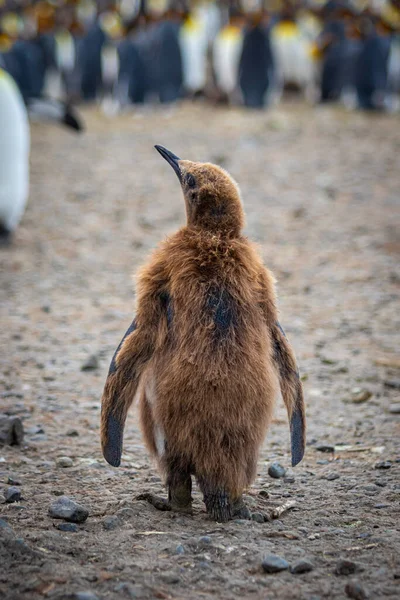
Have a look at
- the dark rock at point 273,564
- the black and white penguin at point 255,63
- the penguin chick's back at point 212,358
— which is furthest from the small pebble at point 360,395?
the black and white penguin at point 255,63

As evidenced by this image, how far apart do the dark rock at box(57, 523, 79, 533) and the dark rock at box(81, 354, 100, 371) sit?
1759 millimetres

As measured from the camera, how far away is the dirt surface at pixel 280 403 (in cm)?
229

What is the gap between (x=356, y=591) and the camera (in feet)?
7.01

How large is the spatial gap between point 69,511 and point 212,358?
0.63m

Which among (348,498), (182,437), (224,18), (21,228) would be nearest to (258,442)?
(182,437)

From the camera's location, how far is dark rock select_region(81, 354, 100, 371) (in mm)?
4270

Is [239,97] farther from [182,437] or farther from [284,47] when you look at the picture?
[182,437]

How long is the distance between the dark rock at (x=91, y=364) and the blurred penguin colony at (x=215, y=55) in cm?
1106

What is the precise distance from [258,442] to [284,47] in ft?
56.2

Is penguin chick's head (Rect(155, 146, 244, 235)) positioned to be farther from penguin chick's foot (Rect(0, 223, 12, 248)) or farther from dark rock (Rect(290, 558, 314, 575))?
penguin chick's foot (Rect(0, 223, 12, 248))

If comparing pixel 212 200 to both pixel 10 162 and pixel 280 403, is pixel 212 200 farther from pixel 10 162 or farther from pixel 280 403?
pixel 10 162

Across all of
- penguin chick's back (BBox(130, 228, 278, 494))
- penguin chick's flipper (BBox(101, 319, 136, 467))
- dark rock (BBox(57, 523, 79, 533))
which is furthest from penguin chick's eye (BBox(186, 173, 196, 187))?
dark rock (BBox(57, 523, 79, 533))

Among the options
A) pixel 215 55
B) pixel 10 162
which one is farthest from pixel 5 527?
pixel 215 55

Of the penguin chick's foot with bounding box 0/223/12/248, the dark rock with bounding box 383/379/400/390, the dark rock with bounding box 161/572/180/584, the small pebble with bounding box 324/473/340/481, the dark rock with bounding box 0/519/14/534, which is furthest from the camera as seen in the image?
the penguin chick's foot with bounding box 0/223/12/248
